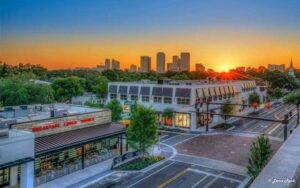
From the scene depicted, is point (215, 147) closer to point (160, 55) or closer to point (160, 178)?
point (160, 178)

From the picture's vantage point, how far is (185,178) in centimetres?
2358

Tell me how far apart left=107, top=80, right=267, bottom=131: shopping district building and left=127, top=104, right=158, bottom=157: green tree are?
14231 millimetres

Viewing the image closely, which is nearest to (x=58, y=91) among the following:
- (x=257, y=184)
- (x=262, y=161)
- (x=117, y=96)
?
(x=117, y=96)

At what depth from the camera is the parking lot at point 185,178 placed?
22.2 meters

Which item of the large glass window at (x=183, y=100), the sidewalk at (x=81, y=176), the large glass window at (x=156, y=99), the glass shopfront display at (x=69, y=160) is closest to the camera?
the sidewalk at (x=81, y=176)

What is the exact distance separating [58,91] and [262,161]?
59382mm

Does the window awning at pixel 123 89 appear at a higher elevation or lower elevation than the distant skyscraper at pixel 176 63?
lower

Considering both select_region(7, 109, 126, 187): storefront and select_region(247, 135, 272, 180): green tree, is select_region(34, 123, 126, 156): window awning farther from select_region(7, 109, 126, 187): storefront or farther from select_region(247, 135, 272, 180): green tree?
select_region(247, 135, 272, 180): green tree

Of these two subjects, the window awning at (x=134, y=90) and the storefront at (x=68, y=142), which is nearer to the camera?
the storefront at (x=68, y=142)

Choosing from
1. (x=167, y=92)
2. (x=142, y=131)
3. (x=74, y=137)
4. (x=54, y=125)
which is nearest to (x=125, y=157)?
(x=142, y=131)

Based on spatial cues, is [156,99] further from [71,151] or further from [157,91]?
[71,151]

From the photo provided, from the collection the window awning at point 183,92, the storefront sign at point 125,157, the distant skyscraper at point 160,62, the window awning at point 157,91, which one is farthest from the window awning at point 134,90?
the distant skyscraper at point 160,62

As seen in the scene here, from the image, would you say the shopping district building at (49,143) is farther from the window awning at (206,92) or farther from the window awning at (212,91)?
the window awning at (212,91)

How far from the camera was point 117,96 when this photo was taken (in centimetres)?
5819
